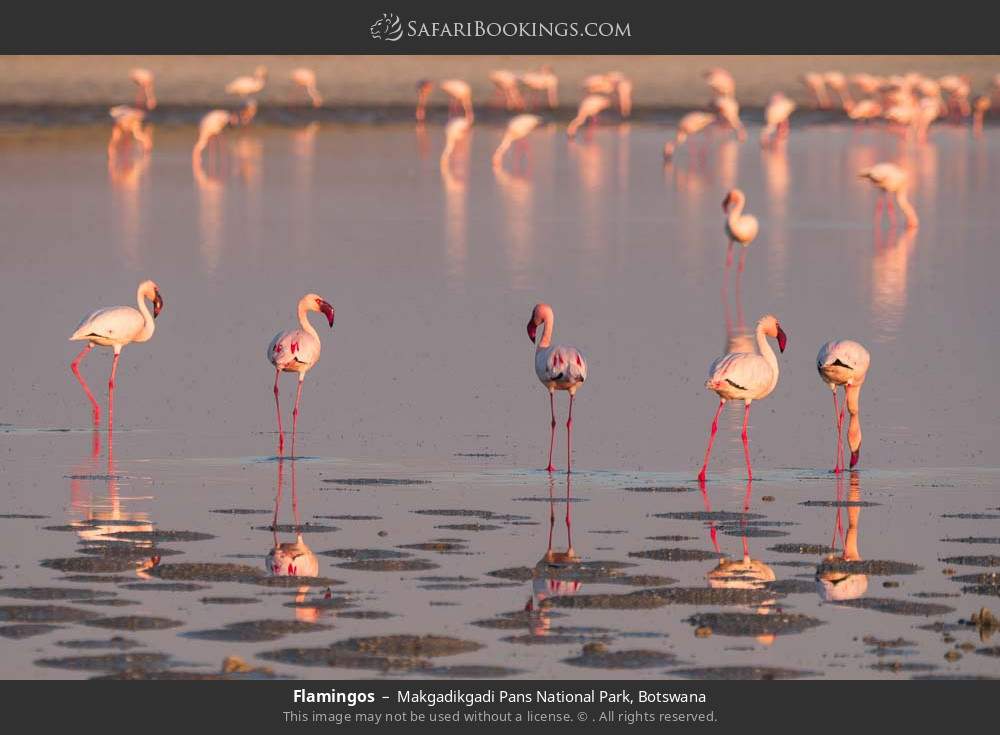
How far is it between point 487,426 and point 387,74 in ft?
249

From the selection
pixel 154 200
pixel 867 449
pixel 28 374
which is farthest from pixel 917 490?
pixel 154 200

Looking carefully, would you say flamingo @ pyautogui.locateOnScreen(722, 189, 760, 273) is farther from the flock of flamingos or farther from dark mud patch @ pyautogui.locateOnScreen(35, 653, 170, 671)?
dark mud patch @ pyautogui.locateOnScreen(35, 653, 170, 671)

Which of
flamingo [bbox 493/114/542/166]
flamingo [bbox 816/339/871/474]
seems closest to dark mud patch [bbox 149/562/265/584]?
flamingo [bbox 816/339/871/474]

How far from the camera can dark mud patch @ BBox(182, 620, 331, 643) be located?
943 centimetres

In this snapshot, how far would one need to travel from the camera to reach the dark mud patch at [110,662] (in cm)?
884

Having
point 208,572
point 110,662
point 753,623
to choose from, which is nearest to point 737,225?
point 208,572

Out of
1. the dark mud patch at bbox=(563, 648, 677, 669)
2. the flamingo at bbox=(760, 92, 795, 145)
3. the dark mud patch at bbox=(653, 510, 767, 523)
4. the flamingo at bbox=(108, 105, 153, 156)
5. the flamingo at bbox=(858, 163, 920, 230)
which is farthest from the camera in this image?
the flamingo at bbox=(760, 92, 795, 145)

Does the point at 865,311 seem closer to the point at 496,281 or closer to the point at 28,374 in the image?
the point at 496,281

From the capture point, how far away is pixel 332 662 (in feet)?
29.6

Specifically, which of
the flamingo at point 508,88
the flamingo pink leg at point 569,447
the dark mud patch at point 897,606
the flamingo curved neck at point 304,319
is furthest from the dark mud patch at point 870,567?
the flamingo at point 508,88

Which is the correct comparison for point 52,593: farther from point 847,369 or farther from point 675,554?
point 847,369

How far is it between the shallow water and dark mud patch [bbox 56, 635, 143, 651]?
0.34ft

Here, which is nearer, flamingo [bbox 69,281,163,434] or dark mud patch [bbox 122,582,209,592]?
dark mud patch [bbox 122,582,209,592]

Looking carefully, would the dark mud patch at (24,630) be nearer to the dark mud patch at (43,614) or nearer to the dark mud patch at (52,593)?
the dark mud patch at (43,614)
